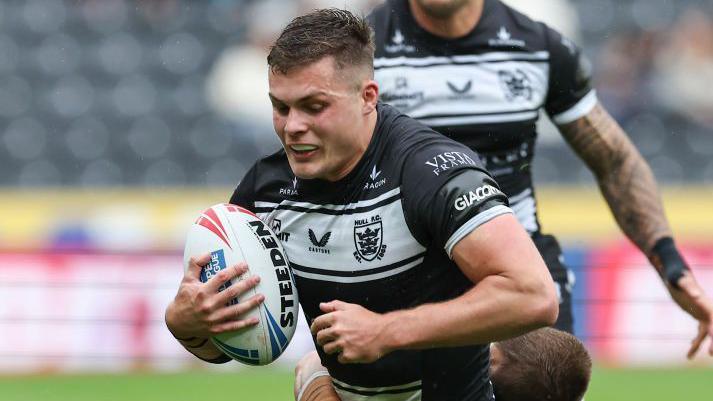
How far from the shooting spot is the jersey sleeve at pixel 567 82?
215 inches

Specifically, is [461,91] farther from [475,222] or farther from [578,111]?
[475,222]

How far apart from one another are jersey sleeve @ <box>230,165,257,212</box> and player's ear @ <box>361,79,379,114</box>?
620 mm

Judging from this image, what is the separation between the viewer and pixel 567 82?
549cm

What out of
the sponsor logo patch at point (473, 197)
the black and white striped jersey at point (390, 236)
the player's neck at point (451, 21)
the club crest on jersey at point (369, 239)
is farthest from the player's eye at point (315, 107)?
the player's neck at point (451, 21)

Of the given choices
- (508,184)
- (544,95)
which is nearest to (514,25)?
(544,95)

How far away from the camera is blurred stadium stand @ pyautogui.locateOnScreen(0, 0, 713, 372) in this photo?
1016 centimetres

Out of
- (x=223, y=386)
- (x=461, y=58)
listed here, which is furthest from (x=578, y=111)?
(x=223, y=386)

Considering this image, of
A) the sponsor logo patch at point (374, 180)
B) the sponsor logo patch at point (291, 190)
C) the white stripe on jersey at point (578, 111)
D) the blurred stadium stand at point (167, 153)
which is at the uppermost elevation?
the sponsor logo patch at point (374, 180)

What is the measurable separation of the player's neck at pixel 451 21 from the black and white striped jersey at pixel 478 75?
0.02 metres

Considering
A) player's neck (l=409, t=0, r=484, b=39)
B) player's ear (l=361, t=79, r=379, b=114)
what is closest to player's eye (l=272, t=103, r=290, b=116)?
player's ear (l=361, t=79, r=379, b=114)

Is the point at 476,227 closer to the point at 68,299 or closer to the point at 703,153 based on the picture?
the point at 68,299

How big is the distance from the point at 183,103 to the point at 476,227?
8.93 meters

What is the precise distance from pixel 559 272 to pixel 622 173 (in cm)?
53

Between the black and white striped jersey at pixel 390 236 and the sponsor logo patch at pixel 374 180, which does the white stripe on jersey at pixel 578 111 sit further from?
the sponsor logo patch at pixel 374 180
